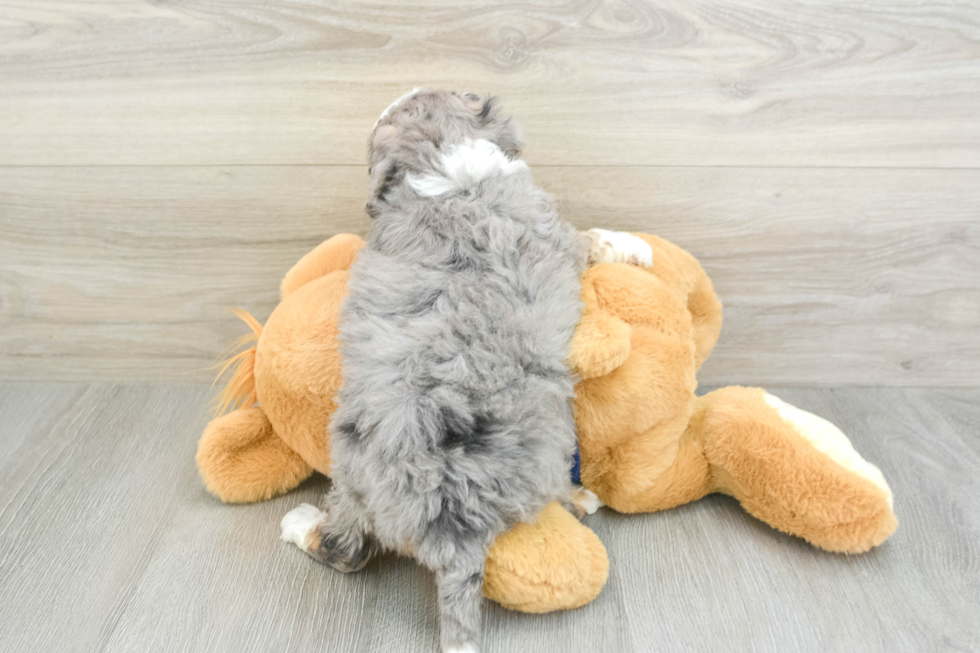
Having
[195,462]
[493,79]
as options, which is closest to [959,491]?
[493,79]

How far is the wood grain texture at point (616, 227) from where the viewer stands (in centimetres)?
94

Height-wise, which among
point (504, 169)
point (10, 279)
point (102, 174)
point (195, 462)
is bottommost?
point (195, 462)

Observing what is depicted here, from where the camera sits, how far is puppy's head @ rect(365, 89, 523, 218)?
698mm

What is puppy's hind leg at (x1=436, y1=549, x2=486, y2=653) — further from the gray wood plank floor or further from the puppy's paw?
the puppy's paw

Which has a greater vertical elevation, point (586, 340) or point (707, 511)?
point (586, 340)

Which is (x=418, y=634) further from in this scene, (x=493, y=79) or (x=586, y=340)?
(x=493, y=79)

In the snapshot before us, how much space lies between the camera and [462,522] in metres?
0.61

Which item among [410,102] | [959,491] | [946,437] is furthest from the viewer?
[946,437]

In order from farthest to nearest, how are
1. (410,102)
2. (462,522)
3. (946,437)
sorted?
(946,437) → (410,102) → (462,522)

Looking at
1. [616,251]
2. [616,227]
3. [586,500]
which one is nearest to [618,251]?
[616,251]

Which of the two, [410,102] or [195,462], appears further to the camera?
[195,462]

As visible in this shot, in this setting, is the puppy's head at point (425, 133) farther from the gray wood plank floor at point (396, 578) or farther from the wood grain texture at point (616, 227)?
the gray wood plank floor at point (396, 578)

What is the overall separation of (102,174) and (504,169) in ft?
2.07

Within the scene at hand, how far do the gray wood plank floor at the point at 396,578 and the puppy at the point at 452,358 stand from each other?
7 cm
